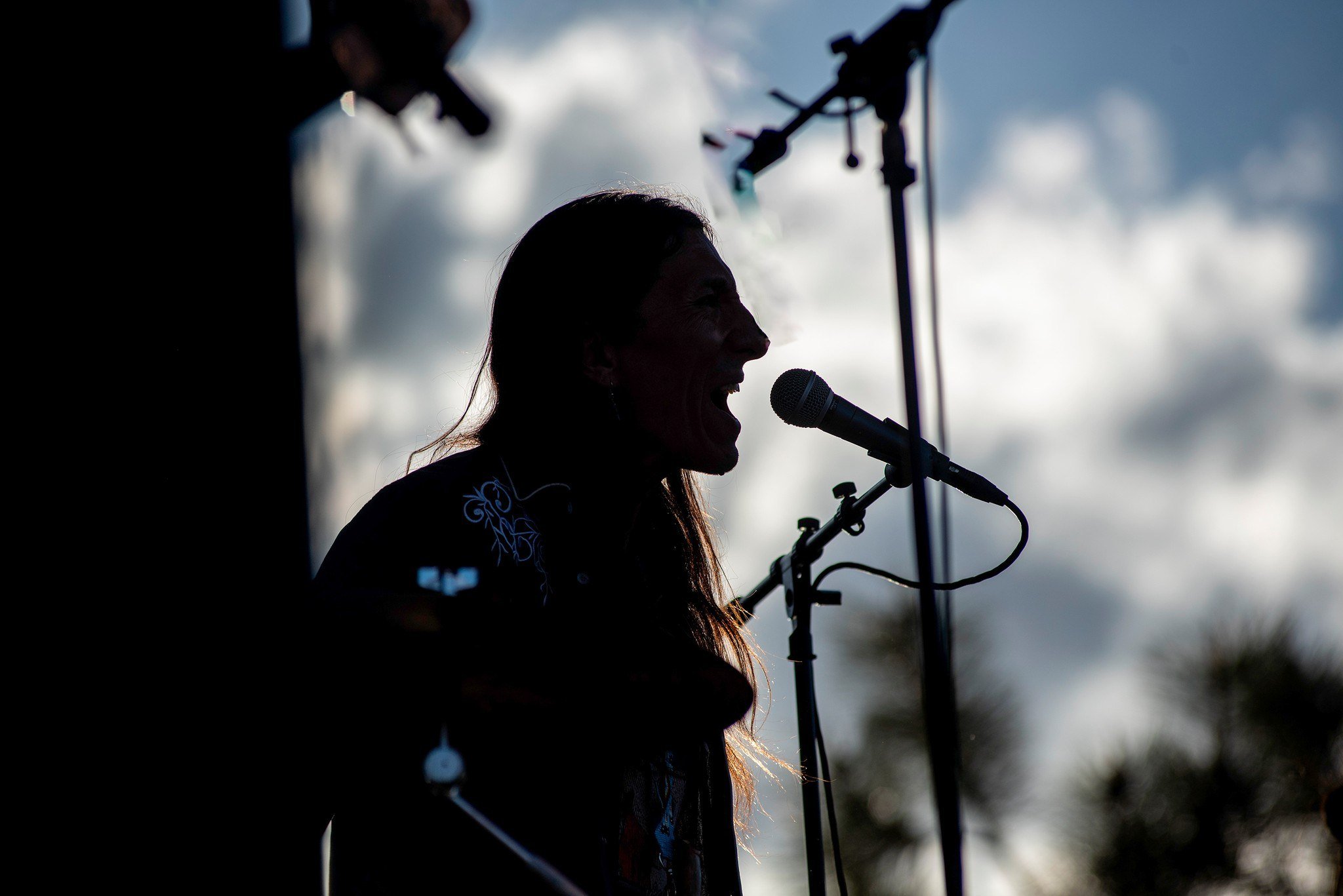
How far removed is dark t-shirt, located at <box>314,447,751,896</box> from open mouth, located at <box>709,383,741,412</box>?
0.53 meters

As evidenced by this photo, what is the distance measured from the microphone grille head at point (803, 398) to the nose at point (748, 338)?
0.80 feet

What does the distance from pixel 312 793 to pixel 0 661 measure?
58 cm

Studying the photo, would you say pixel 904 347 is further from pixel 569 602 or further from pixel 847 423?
pixel 569 602

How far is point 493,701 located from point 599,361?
1.13 m

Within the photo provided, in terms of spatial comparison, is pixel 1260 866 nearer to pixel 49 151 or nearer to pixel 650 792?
pixel 650 792

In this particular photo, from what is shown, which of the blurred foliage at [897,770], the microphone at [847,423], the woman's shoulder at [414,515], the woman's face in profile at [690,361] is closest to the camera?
the woman's shoulder at [414,515]

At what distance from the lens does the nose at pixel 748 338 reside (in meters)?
2.64

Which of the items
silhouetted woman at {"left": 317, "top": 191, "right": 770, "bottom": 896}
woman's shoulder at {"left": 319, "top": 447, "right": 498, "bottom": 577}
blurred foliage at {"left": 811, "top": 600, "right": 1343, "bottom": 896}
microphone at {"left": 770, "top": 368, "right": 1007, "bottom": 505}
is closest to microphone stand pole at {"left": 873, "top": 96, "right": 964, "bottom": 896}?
silhouetted woman at {"left": 317, "top": 191, "right": 770, "bottom": 896}

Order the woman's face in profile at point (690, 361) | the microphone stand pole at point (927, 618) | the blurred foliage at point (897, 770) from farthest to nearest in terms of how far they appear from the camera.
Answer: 1. the blurred foliage at point (897, 770)
2. the woman's face in profile at point (690, 361)
3. the microphone stand pole at point (927, 618)

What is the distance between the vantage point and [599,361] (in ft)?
8.54

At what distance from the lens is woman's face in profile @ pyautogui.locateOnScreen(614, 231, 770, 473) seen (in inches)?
99.6

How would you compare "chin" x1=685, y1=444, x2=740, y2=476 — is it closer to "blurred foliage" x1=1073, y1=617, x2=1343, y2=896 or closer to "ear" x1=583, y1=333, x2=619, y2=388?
"ear" x1=583, y1=333, x2=619, y2=388

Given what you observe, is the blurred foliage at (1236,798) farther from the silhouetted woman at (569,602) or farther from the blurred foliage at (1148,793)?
the silhouetted woman at (569,602)

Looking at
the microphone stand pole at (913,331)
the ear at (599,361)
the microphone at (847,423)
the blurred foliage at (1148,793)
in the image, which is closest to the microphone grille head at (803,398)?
the microphone at (847,423)
